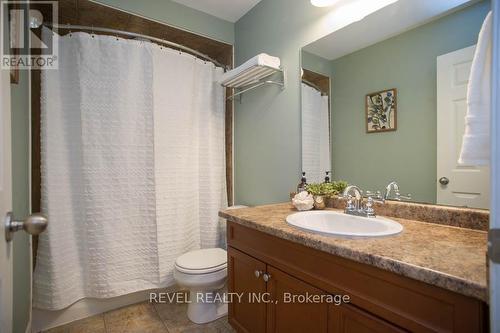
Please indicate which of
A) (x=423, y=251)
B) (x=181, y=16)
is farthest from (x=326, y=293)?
(x=181, y=16)

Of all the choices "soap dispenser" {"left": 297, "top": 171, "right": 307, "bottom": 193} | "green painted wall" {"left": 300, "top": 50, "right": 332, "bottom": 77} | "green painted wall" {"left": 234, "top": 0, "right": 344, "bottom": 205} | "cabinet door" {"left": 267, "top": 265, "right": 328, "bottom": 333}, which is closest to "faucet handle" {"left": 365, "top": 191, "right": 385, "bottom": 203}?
"soap dispenser" {"left": 297, "top": 171, "right": 307, "bottom": 193}

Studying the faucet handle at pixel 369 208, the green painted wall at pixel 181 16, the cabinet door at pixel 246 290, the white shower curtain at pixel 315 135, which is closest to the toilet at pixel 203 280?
the cabinet door at pixel 246 290

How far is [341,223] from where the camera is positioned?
1.29 metres

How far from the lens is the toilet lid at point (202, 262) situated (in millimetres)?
1618

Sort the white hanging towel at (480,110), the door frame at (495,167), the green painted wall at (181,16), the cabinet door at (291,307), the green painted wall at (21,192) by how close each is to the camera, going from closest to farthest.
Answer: the door frame at (495,167)
the white hanging towel at (480,110)
the cabinet door at (291,307)
the green painted wall at (21,192)
the green painted wall at (181,16)

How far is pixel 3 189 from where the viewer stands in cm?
61

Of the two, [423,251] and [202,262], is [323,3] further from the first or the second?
[202,262]

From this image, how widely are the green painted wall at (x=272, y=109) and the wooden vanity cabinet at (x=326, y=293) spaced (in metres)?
0.65

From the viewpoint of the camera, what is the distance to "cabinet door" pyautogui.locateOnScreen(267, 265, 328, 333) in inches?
37.9

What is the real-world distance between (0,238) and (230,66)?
217cm

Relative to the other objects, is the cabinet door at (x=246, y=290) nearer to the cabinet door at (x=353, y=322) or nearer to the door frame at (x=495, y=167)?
the cabinet door at (x=353, y=322)

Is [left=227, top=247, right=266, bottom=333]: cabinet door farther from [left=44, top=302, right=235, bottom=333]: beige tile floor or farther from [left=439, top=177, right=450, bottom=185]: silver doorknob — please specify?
[left=439, top=177, right=450, bottom=185]: silver doorknob

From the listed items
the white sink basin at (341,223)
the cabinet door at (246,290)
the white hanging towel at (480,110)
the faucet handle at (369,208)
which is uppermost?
the white hanging towel at (480,110)

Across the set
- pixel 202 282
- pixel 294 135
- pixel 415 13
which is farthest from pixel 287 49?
pixel 202 282
